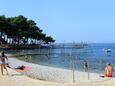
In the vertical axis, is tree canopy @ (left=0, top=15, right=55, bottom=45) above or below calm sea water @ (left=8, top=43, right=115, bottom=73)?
above

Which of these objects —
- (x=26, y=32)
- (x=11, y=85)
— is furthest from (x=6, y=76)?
(x=26, y=32)

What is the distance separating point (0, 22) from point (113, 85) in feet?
282

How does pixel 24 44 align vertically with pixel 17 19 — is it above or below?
below

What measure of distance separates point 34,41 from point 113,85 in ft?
408

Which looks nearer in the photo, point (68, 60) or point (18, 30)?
point (68, 60)

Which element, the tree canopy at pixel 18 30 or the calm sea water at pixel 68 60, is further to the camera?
the tree canopy at pixel 18 30

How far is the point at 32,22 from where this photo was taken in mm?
125312

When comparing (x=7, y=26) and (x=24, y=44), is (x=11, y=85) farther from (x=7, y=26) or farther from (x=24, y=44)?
(x=24, y=44)

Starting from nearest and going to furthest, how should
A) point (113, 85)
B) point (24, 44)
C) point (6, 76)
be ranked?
point (113, 85) < point (6, 76) < point (24, 44)

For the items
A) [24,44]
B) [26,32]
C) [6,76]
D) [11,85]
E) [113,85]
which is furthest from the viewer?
[24,44]

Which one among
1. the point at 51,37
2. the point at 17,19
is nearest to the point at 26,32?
the point at 17,19

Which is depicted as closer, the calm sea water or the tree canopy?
the calm sea water

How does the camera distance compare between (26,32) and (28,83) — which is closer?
(28,83)

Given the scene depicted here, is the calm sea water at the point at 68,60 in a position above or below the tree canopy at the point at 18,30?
below
